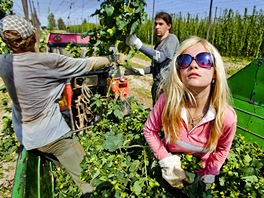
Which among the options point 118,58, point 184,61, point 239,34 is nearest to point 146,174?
point 184,61

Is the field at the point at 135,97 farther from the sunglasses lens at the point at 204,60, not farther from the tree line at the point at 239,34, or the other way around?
the tree line at the point at 239,34

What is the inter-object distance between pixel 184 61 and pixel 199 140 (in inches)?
21.8

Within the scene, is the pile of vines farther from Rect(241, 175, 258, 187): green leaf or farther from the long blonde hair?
the long blonde hair

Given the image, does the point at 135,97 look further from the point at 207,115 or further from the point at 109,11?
the point at 207,115

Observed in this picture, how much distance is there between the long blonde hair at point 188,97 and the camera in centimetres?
126

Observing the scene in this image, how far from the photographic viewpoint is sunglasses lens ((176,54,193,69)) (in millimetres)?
1206

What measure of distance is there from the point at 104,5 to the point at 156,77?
1.31m

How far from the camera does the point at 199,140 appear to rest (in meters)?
1.36

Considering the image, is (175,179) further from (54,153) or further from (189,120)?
(54,153)

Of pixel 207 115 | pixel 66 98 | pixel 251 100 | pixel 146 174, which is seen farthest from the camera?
pixel 66 98

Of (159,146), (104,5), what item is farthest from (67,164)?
(104,5)

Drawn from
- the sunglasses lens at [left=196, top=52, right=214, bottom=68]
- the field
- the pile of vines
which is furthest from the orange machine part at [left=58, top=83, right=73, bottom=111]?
the sunglasses lens at [left=196, top=52, right=214, bottom=68]

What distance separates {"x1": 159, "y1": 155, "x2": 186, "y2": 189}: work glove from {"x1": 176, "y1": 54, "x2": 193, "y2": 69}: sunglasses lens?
62cm

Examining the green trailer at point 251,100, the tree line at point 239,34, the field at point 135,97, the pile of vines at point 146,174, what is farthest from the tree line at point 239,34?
the pile of vines at point 146,174
